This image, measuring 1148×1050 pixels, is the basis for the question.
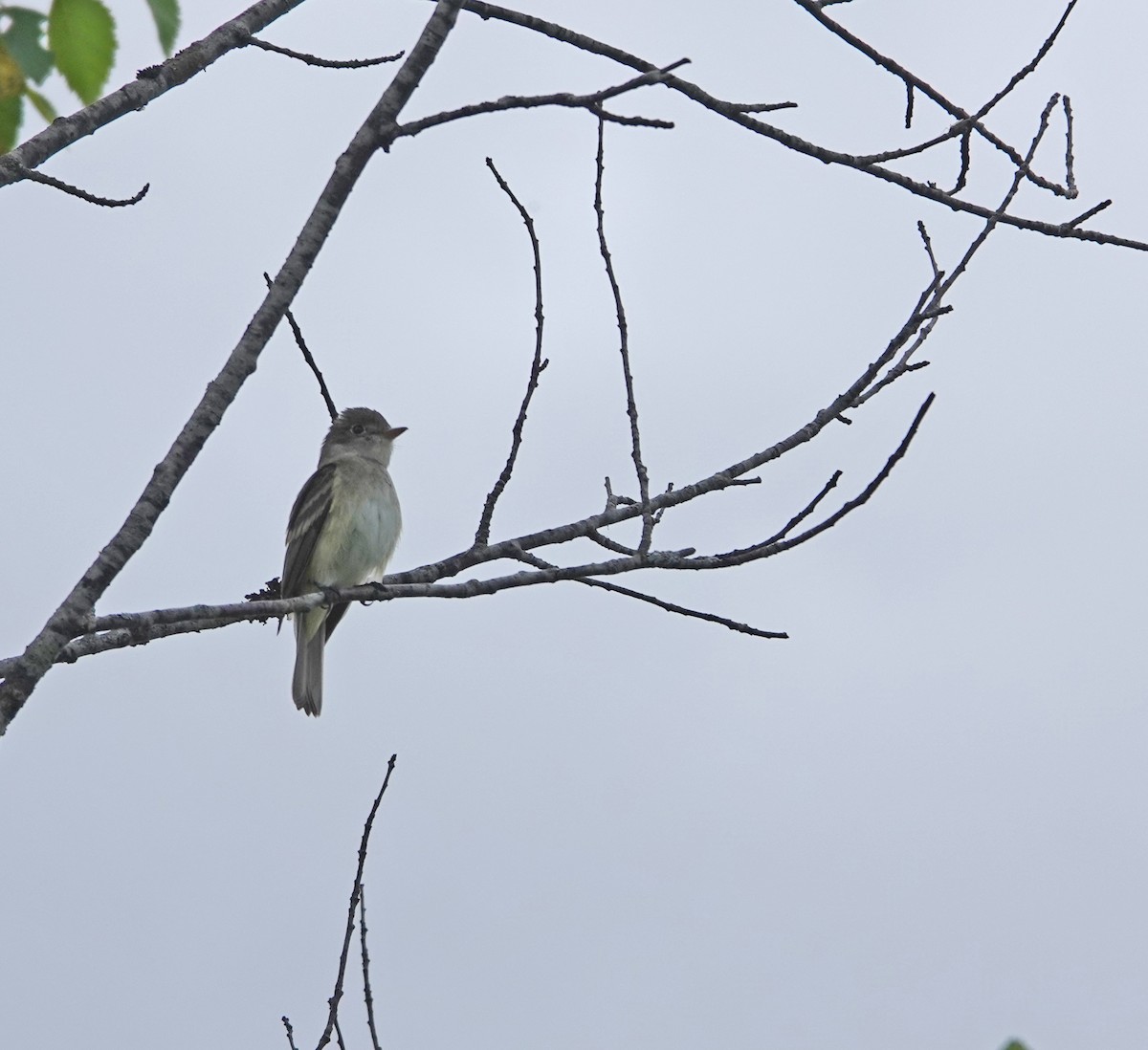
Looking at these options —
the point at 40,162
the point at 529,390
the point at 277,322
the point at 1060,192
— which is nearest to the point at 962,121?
the point at 1060,192

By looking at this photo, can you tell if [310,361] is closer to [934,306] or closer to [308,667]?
[934,306]

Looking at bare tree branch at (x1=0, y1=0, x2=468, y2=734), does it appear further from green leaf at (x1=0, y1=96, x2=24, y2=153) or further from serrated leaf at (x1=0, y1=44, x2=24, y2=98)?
serrated leaf at (x1=0, y1=44, x2=24, y2=98)

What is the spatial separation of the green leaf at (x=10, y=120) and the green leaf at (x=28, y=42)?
105mm

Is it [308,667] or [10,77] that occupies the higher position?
[308,667]

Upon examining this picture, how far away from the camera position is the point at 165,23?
2.49 meters

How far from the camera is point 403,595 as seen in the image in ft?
15.9

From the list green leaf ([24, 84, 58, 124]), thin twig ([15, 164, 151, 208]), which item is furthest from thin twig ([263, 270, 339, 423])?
green leaf ([24, 84, 58, 124])

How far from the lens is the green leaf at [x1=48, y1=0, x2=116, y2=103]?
2.44 meters

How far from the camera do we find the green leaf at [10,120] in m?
2.51

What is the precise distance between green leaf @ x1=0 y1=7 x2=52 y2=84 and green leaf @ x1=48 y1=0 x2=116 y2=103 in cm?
2

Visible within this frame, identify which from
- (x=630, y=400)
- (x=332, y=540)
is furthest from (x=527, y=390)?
(x=332, y=540)

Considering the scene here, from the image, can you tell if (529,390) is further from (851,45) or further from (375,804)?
(851,45)

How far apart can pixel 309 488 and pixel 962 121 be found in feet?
20.4

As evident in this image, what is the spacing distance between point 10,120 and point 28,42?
0.17 metres
